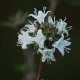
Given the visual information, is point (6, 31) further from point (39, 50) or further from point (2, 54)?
point (39, 50)

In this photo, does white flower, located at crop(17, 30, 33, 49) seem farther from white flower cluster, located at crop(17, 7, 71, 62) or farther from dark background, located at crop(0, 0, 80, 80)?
dark background, located at crop(0, 0, 80, 80)

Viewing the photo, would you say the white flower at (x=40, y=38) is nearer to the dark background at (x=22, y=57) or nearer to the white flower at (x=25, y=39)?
the white flower at (x=25, y=39)

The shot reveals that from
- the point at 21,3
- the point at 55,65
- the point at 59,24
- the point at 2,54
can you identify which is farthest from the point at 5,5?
the point at 59,24

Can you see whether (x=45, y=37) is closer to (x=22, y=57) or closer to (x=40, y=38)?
(x=40, y=38)

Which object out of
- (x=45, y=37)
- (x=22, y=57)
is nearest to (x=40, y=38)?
(x=45, y=37)

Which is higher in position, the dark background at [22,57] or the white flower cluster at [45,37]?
the dark background at [22,57]

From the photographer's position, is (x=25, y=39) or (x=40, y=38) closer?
(x=40, y=38)

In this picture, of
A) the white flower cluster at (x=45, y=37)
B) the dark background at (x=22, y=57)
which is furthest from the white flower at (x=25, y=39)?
the dark background at (x=22, y=57)

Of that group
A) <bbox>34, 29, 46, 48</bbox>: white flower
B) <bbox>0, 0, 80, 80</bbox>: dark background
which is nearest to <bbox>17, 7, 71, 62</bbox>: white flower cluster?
<bbox>34, 29, 46, 48</bbox>: white flower
